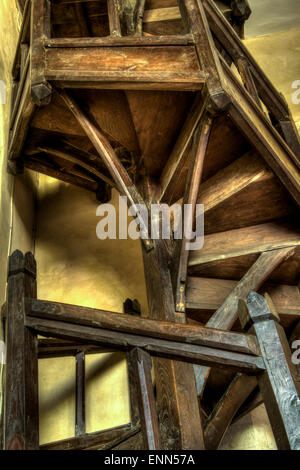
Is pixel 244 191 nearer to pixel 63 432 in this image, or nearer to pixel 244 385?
pixel 244 385

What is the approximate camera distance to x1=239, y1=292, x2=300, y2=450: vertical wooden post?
2.25 m

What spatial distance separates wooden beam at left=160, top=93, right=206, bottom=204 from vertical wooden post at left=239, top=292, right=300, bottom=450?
2.15 m

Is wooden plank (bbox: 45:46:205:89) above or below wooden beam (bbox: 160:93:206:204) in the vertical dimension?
above

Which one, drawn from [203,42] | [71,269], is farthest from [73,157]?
[203,42]

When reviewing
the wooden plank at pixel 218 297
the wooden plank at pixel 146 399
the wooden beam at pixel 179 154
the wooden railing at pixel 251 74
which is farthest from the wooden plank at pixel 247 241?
the wooden plank at pixel 146 399

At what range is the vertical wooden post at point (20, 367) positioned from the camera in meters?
2.07

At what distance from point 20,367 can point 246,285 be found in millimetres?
2726

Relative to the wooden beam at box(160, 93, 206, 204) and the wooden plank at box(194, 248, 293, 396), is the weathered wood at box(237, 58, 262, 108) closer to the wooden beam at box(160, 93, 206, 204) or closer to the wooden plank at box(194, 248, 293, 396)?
the wooden beam at box(160, 93, 206, 204)

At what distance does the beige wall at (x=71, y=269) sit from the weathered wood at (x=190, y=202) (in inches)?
73.3

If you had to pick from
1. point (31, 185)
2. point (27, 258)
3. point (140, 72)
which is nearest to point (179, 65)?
point (140, 72)

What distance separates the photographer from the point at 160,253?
14.4 feet

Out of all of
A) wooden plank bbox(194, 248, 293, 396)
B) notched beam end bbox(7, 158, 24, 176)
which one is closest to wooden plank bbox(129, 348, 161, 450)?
wooden plank bbox(194, 248, 293, 396)

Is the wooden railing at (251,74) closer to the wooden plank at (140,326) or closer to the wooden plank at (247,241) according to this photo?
the wooden plank at (247,241)

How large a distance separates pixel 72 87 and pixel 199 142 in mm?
1234
